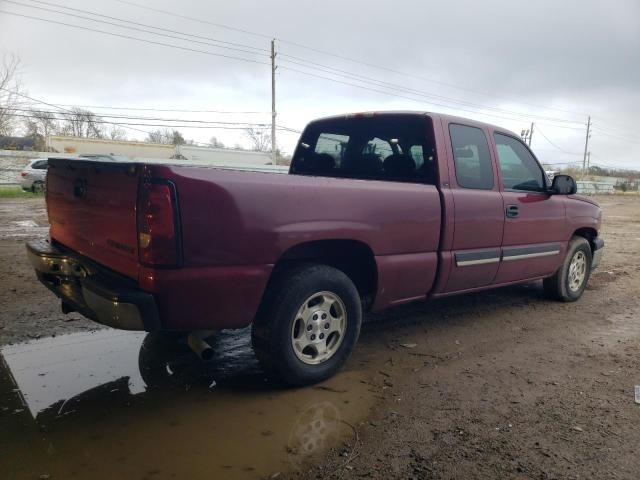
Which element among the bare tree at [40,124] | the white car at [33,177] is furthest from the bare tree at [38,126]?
the white car at [33,177]

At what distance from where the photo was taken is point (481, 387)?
10.7 ft

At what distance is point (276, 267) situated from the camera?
3.13m

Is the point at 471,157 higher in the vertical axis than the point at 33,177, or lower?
higher

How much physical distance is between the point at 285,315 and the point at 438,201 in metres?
1.61

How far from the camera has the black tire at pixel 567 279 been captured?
5.44 m

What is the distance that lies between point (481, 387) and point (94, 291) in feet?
8.38

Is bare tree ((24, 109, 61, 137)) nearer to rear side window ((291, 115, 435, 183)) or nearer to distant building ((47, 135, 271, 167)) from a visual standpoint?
distant building ((47, 135, 271, 167))

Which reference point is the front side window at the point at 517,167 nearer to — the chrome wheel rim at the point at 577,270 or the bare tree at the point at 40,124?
the chrome wheel rim at the point at 577,270

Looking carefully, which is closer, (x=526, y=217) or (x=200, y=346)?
(x=200, y=346)

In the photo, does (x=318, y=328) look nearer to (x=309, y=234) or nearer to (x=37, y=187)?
(x=309, y=234)

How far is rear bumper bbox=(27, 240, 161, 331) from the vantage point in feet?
8.08

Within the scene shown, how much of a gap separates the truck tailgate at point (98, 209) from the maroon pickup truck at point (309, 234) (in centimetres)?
1

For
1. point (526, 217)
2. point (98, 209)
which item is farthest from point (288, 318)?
point (526, 217)

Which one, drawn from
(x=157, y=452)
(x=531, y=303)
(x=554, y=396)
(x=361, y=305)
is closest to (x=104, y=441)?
(x=157, y=452)
